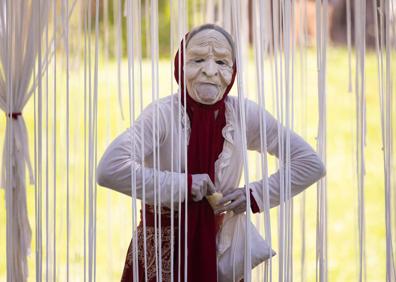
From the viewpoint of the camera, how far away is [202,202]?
80.8 inches

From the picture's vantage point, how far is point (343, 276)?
4.54 m

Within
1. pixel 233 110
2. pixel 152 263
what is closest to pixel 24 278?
pixel 152 263

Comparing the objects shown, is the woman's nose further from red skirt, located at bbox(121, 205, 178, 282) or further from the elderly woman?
red skirt, located at bbox(121, 205, 178, 282)

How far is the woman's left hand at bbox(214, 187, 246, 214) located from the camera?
204 centimetres

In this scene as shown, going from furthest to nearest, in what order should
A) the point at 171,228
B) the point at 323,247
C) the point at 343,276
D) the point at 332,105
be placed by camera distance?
the point at 332,105 < the point at 343,276 < the point at 323,247 < the point at 171,228

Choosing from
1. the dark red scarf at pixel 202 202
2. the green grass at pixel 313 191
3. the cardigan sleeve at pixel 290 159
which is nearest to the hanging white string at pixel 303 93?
the cardigan sleeve at pixel 290 159

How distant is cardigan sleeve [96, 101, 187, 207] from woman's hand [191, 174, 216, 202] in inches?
1.0

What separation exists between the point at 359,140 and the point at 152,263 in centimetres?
61

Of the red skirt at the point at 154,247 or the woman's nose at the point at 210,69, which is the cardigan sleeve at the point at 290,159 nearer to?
the woman's nose at the point at 210,69

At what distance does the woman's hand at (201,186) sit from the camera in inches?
78.4

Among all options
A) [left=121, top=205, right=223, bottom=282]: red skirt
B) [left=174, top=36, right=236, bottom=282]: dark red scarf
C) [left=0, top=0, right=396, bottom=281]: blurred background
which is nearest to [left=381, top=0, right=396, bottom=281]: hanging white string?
[left=0, top=0, right=396, bottom=281]: blurred background

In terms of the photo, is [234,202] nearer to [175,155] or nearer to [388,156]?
[175,155]

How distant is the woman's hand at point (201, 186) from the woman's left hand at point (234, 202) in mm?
43

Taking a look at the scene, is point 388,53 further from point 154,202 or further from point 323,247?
point 154,202
